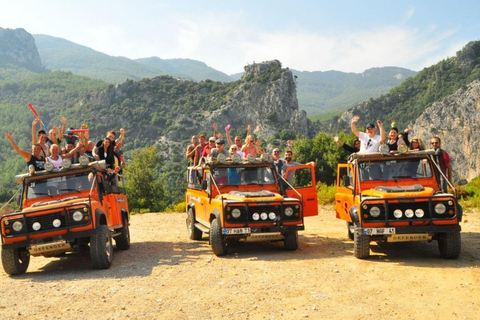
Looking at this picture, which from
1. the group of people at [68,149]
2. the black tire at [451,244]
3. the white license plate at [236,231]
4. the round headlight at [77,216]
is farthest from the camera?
the group of people at [68,149]

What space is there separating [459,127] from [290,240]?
58.2 m

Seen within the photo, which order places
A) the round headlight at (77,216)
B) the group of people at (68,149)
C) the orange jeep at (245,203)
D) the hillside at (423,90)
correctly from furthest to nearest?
the hillside at (423,90), the group of people at (68,149), the orange jeep at (245,203), the round headlight at (77,216)

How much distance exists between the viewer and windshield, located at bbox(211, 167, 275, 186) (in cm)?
1098

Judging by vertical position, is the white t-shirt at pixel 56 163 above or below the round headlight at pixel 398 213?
above

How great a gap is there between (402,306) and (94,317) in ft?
12.6

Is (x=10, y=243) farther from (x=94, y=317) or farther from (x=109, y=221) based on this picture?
(x=94, y=317)

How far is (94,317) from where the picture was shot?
20.3 ft

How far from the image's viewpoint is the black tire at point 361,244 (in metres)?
8.71

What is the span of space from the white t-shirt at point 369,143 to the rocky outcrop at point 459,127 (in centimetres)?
5044

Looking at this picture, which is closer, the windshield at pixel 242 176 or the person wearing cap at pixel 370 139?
the person wearing cap at pixel 370 139

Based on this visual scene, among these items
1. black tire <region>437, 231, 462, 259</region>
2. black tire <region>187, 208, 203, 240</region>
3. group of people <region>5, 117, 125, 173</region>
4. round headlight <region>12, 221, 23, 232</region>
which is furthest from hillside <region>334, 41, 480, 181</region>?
round headlight <region>12, 221, 23, 232</region>

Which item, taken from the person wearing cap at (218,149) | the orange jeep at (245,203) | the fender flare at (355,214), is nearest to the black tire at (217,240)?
the orange jeep at (245,203)

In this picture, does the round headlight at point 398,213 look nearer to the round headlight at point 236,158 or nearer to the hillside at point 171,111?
the round headlight at point 236,158

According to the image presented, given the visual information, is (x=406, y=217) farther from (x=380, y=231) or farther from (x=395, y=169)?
(x=395, y=169)
